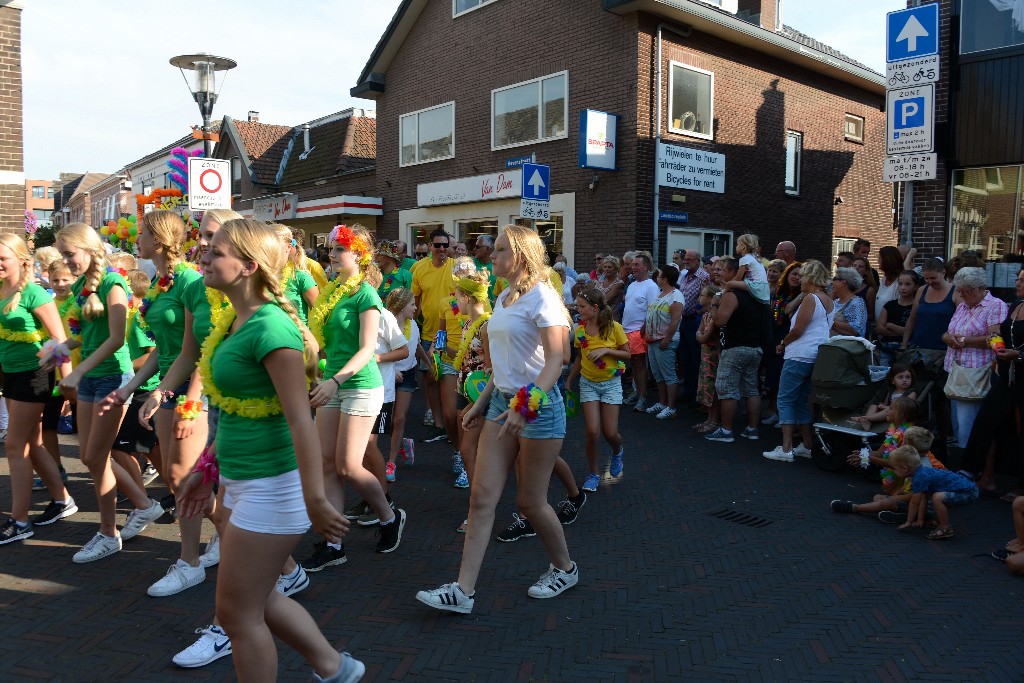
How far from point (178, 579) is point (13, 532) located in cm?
169

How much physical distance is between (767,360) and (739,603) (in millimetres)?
5731

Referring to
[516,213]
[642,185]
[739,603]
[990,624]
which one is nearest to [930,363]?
[990,624]

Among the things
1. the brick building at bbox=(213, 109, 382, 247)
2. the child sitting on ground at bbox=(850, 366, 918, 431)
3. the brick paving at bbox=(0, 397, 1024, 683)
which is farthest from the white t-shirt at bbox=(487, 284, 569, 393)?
the brick building at bbox=(213, 109, 382, 247)

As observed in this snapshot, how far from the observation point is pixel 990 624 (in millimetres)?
4105

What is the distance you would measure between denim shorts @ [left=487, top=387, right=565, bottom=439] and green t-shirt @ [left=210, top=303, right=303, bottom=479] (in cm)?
150

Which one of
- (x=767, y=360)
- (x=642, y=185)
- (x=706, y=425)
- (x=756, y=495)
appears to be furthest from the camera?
(x=642, y=185)

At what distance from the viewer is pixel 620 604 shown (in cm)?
430

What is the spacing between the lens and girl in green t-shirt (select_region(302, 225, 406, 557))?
458cm

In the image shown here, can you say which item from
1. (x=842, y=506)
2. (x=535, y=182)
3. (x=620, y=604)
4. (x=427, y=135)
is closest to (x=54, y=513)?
(x=620, y=604)

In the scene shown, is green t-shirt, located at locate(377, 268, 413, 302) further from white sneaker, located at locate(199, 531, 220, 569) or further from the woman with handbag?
the woman with handbag

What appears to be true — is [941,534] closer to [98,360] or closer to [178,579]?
[178,579]

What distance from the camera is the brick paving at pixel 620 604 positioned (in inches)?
143

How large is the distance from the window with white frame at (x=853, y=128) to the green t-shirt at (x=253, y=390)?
2003cm

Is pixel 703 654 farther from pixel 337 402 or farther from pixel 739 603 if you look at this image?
pixel 337 402
